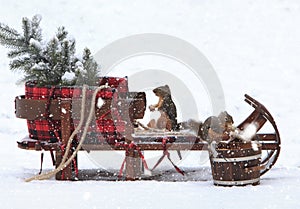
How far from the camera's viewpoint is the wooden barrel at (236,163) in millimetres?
4742

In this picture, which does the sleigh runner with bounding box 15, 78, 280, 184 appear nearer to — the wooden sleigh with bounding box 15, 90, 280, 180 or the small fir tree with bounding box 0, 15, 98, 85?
the wooden sleigh with bounding box 15, 90, 280, 180

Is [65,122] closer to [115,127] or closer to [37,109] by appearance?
[37,109]

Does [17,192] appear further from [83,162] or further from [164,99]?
[83,162]

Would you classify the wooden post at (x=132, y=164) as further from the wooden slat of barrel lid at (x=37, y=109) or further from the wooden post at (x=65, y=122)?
the wooden slat of barrel lid at (x=37, y=109)

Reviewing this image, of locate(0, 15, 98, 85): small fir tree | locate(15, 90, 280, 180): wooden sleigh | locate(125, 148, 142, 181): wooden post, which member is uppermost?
locate(0, 15, 98, 85): small fir tree

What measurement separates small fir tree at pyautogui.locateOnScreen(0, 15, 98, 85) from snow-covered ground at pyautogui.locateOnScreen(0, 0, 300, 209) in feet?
3.40

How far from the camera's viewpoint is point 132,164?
526 cm

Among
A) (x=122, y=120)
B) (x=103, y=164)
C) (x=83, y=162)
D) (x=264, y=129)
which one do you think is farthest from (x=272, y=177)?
(x=264, y=129)

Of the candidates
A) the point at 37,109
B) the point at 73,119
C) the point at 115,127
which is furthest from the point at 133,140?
the point at 37,109

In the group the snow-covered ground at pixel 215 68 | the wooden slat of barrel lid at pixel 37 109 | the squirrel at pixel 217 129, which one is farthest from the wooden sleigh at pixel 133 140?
the snow-covered ground at pixel 215 68

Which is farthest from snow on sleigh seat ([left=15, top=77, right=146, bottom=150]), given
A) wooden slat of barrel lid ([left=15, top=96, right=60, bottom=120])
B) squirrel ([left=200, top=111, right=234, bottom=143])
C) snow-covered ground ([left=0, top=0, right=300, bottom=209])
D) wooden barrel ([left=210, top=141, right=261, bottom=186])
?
wooden barrel ([left=210, top=141, right=261, bottom=186])

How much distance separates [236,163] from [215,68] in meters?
8.19

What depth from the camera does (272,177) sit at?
5512 millimetres

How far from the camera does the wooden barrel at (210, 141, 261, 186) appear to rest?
474cm
